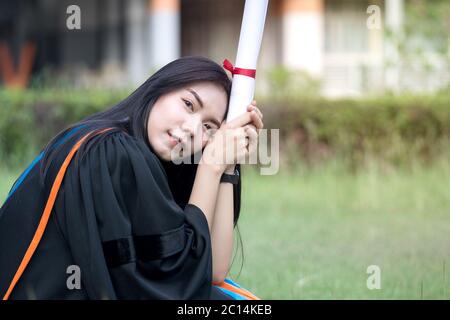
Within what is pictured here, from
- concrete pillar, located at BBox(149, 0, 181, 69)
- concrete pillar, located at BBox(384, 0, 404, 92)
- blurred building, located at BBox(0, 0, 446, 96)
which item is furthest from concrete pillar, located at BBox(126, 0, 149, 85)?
concrete pillar, located at BBox(384, 0, 404, 92)

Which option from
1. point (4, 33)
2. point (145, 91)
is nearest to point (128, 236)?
point (145, 91)

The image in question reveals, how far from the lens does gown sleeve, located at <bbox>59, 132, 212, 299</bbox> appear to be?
2324mm

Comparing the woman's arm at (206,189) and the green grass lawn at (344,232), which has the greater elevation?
the woman's arm at (206,189)

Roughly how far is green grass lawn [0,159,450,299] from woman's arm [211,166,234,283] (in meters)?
1.47

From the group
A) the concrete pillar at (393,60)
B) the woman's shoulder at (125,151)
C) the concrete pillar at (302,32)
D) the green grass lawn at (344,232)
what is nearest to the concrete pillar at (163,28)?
the concrete pillar at (302,32)

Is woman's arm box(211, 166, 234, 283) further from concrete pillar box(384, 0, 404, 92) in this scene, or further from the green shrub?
concrete pillar box(384, 0, 404, 92)

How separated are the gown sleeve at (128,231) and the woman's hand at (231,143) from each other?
210 mm

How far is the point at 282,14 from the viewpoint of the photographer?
43.9 ft

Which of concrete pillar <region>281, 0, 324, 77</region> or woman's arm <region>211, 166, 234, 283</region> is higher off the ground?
concrete pillar <region>281, 0, 324, 77</region>

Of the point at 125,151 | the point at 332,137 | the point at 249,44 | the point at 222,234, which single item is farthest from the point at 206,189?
the point at 332,137

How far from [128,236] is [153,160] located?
25cm

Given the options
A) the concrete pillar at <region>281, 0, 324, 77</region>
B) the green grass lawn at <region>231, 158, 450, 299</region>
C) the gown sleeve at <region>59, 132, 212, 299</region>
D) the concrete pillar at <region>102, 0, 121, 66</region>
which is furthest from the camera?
the concrete pillar at <region>102, 0, 121, 66</region>

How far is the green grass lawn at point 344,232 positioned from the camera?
4.30 meters

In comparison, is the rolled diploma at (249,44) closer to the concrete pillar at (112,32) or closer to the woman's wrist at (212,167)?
the woman's wrist at (212,167)
